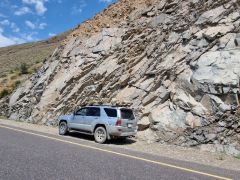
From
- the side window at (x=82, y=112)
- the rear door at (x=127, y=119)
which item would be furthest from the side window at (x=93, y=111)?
the rear door at (x=127, y=119)

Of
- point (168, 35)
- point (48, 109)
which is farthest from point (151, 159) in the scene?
point (48, 109)

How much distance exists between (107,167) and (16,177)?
261 centimetres

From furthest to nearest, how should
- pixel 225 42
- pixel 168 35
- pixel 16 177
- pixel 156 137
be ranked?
1. pixel 168 35
2. pixel 225 42
3. pixel 156 137
4. pixel 16 177

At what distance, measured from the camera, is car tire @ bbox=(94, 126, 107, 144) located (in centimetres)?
1627

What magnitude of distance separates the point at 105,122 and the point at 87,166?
6978 mm

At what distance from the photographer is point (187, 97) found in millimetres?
17250

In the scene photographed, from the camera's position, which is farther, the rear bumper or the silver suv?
the silver suv

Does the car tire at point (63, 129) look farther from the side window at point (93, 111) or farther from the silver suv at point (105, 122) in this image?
the side window at point (93, 111)

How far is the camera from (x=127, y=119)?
16.5 meters

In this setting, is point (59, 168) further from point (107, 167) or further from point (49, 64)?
point (49, 64)

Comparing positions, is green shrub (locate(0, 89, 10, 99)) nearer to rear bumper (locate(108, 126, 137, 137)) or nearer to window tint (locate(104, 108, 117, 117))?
window tint (locate(104, 108, 117, 117))

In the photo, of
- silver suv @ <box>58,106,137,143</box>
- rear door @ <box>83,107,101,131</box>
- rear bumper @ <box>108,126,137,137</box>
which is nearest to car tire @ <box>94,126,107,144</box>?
silver suv @ <box>58,106,137,143</box>

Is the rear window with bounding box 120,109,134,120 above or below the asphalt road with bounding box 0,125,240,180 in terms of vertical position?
above

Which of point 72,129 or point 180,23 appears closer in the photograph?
point 72,129
